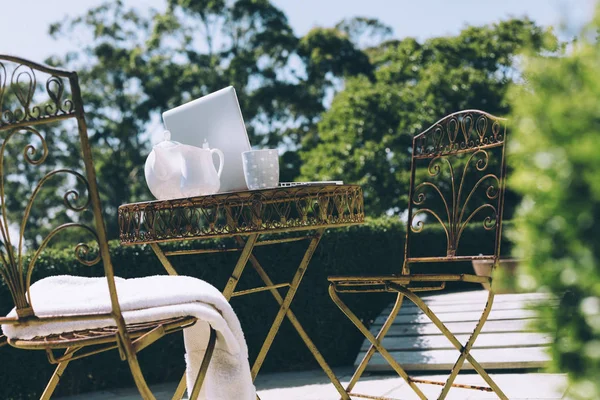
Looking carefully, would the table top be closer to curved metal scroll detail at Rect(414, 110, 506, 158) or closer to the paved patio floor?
curved metal scroll detail at Rect(414, 110, 506, 158)

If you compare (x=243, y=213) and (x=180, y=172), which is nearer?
(x=243, y=213)

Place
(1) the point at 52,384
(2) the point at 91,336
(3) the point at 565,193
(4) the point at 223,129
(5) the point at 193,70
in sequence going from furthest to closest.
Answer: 1. (5) the point at 193,70
2. (4) the point at 223,129
3. (1) the point at 52,384
4. (2) the point at 91,336
5. (3) the point at 565,193

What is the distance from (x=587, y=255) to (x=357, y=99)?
10.8 meters

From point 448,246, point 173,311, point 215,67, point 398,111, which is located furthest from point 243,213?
point 215,67

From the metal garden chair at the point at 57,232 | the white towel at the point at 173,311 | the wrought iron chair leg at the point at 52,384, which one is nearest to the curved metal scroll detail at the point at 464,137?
the white towel at the point at 173,311

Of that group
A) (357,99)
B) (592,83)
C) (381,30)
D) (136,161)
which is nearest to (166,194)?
(592,83)

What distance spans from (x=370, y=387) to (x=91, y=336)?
2447mm

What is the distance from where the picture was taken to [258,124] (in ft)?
57.2

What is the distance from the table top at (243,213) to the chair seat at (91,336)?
493mm

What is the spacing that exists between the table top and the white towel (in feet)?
0.86

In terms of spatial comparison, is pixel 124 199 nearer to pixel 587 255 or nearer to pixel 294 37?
pixel 294 37

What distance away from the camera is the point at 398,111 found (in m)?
11.5

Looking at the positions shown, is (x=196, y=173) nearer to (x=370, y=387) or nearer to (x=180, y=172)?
(x=180, y=172)

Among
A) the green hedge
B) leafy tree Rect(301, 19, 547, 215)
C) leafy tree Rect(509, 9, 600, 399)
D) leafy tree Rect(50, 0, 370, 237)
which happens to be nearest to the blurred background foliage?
leafy tree Rect(50, 0, 370, 237)
